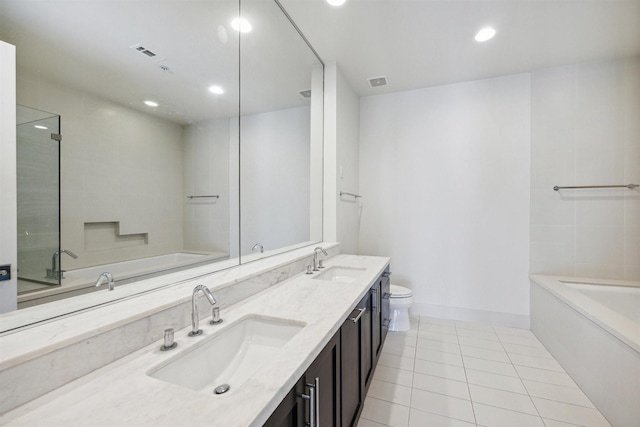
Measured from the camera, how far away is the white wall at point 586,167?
98.5 inches

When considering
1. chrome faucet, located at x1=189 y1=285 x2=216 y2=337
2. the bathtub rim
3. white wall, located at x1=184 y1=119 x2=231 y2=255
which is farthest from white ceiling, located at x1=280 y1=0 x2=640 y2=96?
the bathtub rim

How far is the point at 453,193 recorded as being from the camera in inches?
120

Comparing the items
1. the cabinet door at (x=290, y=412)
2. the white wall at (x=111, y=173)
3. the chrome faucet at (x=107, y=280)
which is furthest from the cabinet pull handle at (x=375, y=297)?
the chrome faucet at (x=107, y=280)

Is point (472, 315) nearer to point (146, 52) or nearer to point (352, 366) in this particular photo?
point (352, 366)

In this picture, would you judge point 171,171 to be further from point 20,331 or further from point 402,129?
point 402,129

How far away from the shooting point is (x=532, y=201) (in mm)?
2793

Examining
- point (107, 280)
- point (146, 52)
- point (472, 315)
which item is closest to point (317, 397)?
point (107, 280)

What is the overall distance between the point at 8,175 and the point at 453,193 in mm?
3359

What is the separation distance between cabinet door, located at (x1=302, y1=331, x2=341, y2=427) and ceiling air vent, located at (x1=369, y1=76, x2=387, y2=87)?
278 centimetres

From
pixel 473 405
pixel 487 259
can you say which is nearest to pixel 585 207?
pixel 487 259

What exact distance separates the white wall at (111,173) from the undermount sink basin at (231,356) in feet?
2.20

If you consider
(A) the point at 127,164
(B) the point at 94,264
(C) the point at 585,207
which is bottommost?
(B) the point at 94,264

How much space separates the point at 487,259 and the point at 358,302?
7.29 ft

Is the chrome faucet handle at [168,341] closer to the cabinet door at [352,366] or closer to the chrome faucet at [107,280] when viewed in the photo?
the chrome faucet at [107,280]
